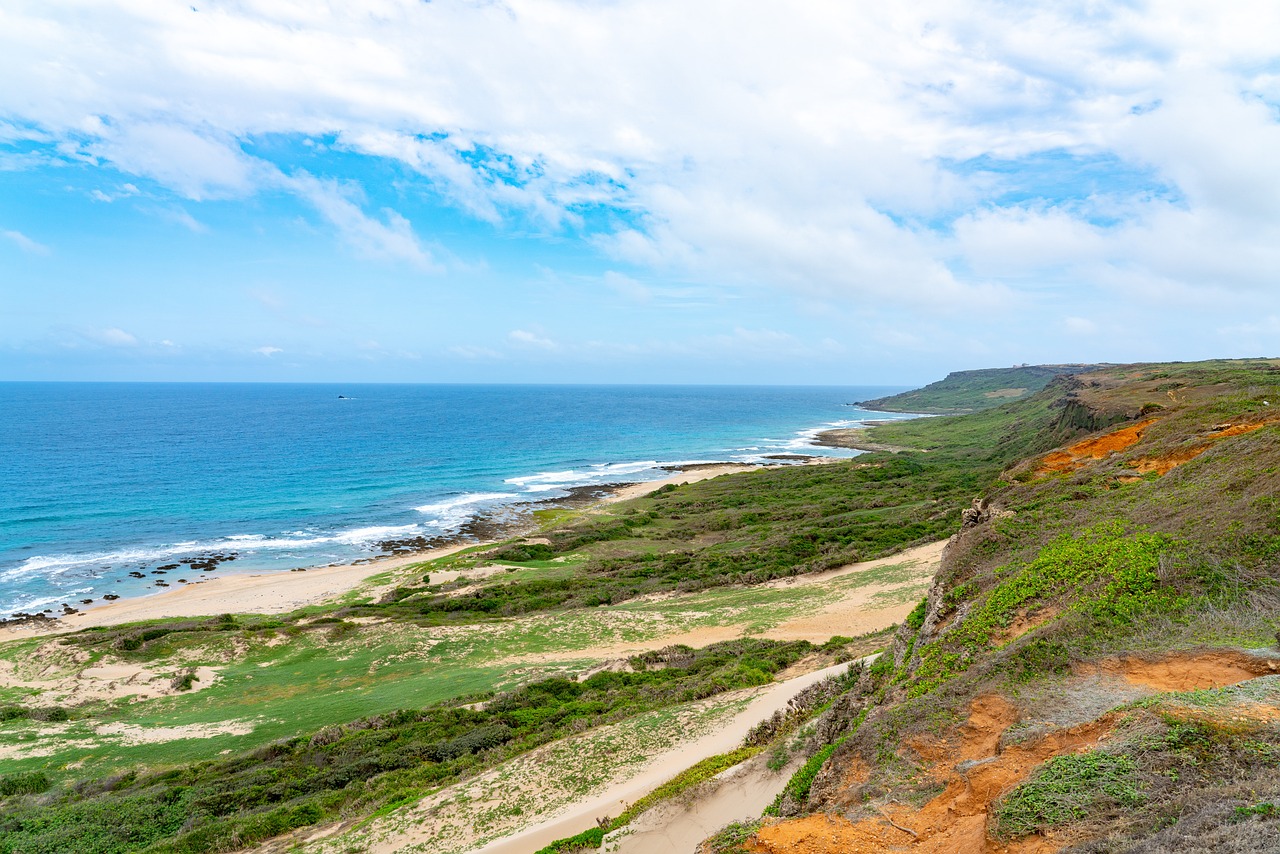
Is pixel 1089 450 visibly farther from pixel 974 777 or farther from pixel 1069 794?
pixel 1069 794

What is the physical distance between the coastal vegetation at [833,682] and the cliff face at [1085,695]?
1.6 inches

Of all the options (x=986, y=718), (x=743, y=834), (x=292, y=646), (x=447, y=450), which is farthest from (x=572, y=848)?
(x=447, y=450)

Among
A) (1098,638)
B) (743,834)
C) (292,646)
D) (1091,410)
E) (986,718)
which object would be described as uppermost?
(1091,410)

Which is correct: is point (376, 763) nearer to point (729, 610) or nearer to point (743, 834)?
point (743, 834)

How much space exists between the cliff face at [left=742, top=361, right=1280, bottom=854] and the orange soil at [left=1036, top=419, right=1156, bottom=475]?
8.71 meters

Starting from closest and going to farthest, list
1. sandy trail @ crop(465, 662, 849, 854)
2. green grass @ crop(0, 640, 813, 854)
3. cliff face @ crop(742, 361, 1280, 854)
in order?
cliff face @ crop(742, 361, 1280, 854), sandy trail @ crop(465, 662, 849, 854), green grass @ crop(0, 640, 813, 854)

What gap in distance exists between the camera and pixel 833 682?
15.9 metres

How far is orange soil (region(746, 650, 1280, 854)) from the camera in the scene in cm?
714

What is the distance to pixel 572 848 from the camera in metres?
11.2

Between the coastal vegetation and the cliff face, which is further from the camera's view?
the coastal vegetation

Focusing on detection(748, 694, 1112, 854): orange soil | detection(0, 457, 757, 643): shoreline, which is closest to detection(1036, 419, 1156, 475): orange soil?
detection(748, 694, 1112, 854): orange soil

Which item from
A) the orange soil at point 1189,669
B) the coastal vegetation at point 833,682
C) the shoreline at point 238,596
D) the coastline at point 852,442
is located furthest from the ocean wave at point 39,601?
the coastline at point 852,442

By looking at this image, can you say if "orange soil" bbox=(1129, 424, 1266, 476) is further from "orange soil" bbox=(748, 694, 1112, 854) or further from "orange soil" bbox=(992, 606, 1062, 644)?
"orange soil" bbox=(748, 694, 1112, 854)

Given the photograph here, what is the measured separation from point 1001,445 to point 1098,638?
72225 millimetres
